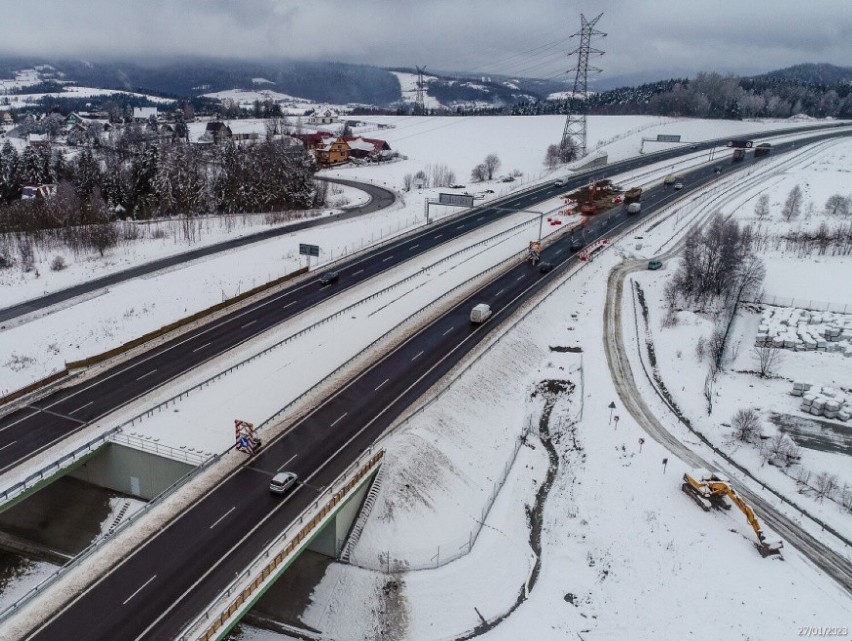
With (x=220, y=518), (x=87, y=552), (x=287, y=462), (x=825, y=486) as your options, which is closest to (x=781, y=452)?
(x=825, y=486)

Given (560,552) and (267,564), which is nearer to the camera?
(267,564)

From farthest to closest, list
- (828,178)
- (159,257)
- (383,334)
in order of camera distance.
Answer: (828,178), (159,257), (383,334)

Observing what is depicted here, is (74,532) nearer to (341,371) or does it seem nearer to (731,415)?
(341,371)

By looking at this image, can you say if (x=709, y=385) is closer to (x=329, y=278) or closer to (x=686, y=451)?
(x=686, y=451)

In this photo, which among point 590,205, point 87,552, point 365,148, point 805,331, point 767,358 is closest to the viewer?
point 87,552

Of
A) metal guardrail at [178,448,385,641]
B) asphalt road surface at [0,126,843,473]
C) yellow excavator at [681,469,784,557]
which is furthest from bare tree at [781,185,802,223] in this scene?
metal guardrail at [178,448,385,641]

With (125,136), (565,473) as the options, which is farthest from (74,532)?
(125,136)
